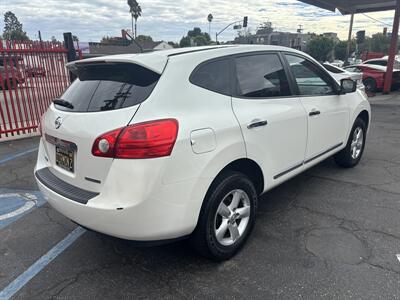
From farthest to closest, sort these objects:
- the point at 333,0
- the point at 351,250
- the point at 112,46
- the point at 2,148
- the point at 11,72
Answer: the point at 112,46 → the point at 333,0 → the point at 11,72 → the point at 2,148 → the point at 351,250

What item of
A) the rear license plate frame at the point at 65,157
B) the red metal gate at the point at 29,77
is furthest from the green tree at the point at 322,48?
the rear license plate frame at the point at 65,157

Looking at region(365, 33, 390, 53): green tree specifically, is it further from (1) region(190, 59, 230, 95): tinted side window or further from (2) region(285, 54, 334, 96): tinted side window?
(1) region(190, 59, 230, 95): tinted side window

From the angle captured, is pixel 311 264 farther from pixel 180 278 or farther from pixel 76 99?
pixel 76 99

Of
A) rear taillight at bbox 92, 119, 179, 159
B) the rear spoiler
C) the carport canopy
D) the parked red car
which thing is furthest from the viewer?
the parked red car

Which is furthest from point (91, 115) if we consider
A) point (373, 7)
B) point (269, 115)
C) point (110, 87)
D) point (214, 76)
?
point (373, 7)

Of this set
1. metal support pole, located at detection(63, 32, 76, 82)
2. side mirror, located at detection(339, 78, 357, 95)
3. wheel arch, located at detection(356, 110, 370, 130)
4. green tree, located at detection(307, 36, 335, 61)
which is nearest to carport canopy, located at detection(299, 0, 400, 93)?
metal support pole, located at detection(63, 32, 76, 82)

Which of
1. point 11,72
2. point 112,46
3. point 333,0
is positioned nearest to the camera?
point 11,72

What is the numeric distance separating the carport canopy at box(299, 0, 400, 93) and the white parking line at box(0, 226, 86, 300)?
14497mm

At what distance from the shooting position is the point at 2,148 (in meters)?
6.42

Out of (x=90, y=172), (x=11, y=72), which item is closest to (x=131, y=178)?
(x=90, y=172)

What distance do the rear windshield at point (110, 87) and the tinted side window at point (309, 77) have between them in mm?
1822

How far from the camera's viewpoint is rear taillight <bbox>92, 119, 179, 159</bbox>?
2129 mm

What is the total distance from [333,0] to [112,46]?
3250 centimetres

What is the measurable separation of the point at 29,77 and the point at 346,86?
6.67m
